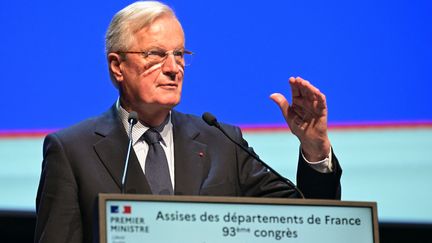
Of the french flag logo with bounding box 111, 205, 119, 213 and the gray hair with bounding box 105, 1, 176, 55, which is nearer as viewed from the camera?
the french flag logo with bounding box 111, 205, 119, 213

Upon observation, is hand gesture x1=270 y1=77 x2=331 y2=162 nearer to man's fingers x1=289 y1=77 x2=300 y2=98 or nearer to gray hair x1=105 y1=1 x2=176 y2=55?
man's fingers x1=289 y1=77 x2=300 y2=98

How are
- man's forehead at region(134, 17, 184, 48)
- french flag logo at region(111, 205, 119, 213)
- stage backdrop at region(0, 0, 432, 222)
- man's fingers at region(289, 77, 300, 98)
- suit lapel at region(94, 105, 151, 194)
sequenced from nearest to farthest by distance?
1. french flag logo at region(111, 205, 119, 213)
2. man's fingers at region(289, 77, 300, 98)
3. suit lapel at region(94, 105, 151, 194)
4. man's forehead at region(134, 17, 184, 48)
5. stage backdrop at region(0, 0, 432, 222)

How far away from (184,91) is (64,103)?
506 mm

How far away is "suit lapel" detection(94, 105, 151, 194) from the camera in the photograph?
8.02 feet

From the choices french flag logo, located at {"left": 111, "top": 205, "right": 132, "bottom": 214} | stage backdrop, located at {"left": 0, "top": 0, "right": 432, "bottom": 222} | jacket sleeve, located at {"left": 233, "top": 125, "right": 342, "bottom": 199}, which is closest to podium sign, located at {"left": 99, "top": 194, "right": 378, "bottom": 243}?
french flag logo, located at {"left": 111, "top": 205, "right": 132, "bottom": 214}

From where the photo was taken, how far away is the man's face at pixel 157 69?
2.54 meters

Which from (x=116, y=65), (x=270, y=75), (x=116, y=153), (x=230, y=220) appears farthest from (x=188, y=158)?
(x=270, y=75)

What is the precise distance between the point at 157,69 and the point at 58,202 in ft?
1.64

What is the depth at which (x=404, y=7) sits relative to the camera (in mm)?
3330

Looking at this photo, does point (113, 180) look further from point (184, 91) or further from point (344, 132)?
point (344, 132)

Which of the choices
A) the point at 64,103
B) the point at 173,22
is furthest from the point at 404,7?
the point at 64,103

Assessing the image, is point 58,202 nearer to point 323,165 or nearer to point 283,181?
point 283,181

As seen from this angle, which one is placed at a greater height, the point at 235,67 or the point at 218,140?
the point at 235,67

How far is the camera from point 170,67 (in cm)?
254
